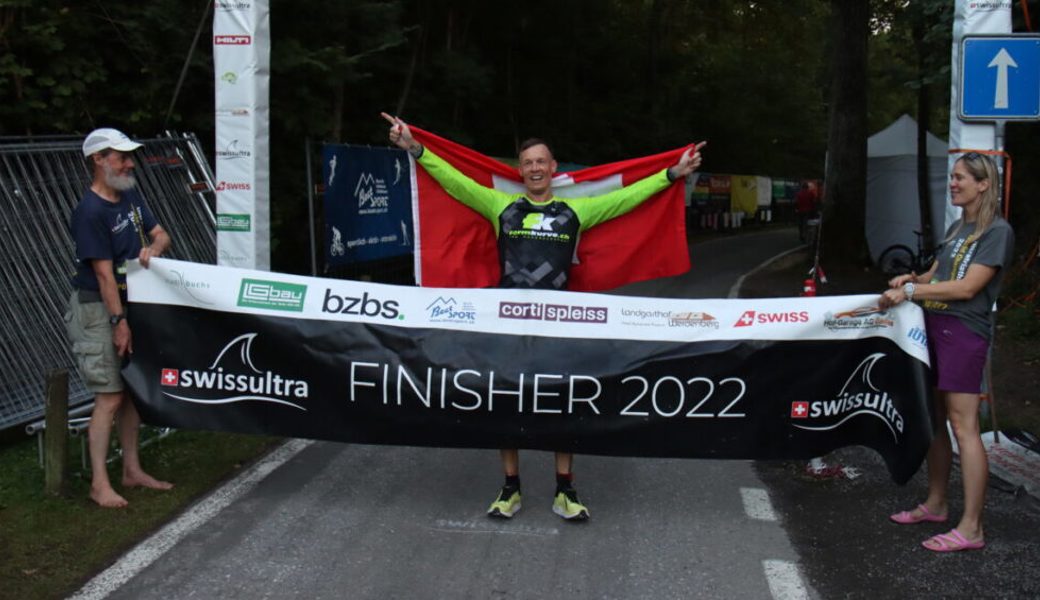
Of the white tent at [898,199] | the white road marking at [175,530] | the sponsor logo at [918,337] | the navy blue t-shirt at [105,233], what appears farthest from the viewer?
the white tent at [898,199]

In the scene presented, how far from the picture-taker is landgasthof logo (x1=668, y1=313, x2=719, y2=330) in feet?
18.0

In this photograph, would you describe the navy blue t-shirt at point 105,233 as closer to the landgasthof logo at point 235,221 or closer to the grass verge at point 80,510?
the grass verge at point 80,510

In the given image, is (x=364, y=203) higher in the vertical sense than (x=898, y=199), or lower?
lower

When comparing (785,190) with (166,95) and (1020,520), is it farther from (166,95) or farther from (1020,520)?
(1020,520)

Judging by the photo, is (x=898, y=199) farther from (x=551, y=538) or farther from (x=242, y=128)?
(x=551, y=538)

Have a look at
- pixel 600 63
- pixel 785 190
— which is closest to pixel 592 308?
pixel 600 63

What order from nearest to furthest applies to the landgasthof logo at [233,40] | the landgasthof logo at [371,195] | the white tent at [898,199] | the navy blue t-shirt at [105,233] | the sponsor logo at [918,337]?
the sponsor logo at [918,337], the navy blue t-shirt at [105,233], the landgasthof logo at [233,40], the landgasthof logo at [371,195], the white tent at [898,199]

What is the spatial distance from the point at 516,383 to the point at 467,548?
0.93 metres

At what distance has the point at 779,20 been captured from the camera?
32094 millimetres

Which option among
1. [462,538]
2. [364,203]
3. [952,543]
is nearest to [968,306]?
[952,543]

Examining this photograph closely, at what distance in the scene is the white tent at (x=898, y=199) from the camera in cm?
2102

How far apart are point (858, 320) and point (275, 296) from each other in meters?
3.26

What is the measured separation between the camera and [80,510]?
5.50 m

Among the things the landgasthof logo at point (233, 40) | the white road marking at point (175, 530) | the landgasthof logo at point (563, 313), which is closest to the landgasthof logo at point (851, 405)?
the landgasthof logo at point (563, 313)
